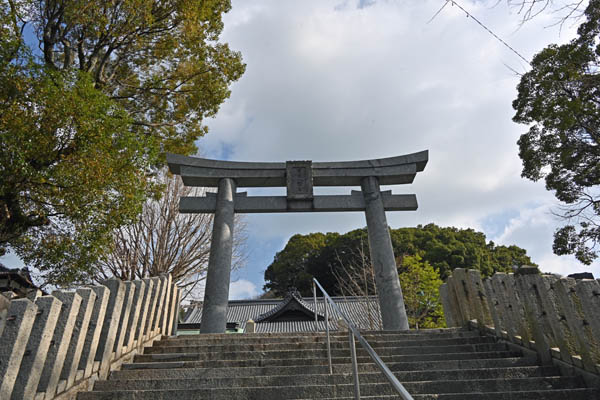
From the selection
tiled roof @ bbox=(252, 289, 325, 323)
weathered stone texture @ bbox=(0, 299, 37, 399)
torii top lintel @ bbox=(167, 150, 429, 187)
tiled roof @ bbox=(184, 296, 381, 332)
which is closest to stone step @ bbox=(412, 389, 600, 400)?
weathered stone texture @ bbox=(0, 299, 37, 399)

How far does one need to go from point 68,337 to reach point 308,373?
2.27 metres

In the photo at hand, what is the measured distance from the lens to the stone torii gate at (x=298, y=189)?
25.1 feet

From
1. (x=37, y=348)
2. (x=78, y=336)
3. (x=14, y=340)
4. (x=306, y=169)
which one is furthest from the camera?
(x=306, y=169)

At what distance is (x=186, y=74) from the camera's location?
9.73m

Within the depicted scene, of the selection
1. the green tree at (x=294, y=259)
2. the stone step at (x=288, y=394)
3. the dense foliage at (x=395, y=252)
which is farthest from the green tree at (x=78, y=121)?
the green tree at (x=294, y=259)

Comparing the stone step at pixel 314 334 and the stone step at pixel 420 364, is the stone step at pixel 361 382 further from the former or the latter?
the stone step at pixel 314 334

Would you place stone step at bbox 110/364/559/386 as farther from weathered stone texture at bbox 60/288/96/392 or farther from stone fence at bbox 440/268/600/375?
weathered stone texture at bbox 60/288/96/392

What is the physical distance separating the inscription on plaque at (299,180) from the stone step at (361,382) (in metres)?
4.97

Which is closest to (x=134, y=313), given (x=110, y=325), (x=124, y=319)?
(x=124, y=319)

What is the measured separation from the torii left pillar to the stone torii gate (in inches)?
0.8

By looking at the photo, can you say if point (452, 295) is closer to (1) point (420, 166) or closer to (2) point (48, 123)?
(1) point (420, 166)

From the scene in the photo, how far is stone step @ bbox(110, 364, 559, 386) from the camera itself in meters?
3.62

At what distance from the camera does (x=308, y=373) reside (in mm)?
3744

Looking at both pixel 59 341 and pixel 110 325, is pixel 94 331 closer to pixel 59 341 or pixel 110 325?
pixel 110 325
